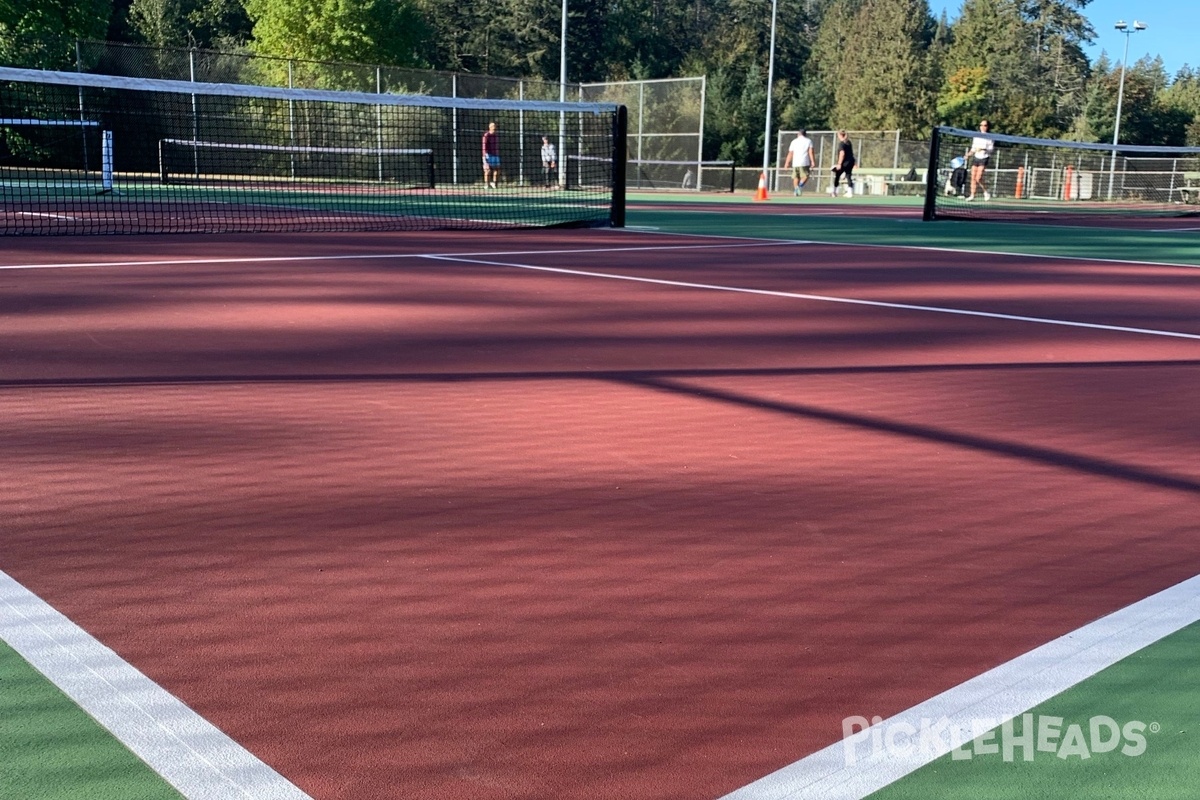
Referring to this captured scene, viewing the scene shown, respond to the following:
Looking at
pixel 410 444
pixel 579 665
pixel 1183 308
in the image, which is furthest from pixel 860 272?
pixel 579 665

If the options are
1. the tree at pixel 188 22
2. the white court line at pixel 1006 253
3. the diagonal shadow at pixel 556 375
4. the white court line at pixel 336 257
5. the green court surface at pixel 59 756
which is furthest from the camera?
the tree at pixel 188 22

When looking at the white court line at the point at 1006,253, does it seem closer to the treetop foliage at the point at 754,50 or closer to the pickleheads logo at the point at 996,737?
the pickleheads logo at the point at 996,737

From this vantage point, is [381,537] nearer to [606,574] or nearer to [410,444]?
[606,574]

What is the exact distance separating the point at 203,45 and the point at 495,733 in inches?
2448

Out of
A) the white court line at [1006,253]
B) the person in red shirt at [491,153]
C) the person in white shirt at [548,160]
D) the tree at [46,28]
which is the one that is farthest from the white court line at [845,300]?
the tree at [46,28]

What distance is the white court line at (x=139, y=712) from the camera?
1.70 meters

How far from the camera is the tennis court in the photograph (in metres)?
1.89

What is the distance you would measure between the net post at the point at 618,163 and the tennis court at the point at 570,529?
26.8ft

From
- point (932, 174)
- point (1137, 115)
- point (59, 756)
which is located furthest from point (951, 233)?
point (1137, 115)

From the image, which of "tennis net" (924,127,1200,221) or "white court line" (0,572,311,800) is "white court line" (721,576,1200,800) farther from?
"tennis net" (924,127,1200,221)

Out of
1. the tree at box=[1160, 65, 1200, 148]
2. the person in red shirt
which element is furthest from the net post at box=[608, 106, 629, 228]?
the tree at box=[1160, 65, 1200, 148]

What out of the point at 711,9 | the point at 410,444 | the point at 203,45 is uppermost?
the point at 711,9

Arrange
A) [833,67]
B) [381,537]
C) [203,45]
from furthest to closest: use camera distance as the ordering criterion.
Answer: [833,67] < [203,45] < [381,537]

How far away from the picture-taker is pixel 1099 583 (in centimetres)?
260
